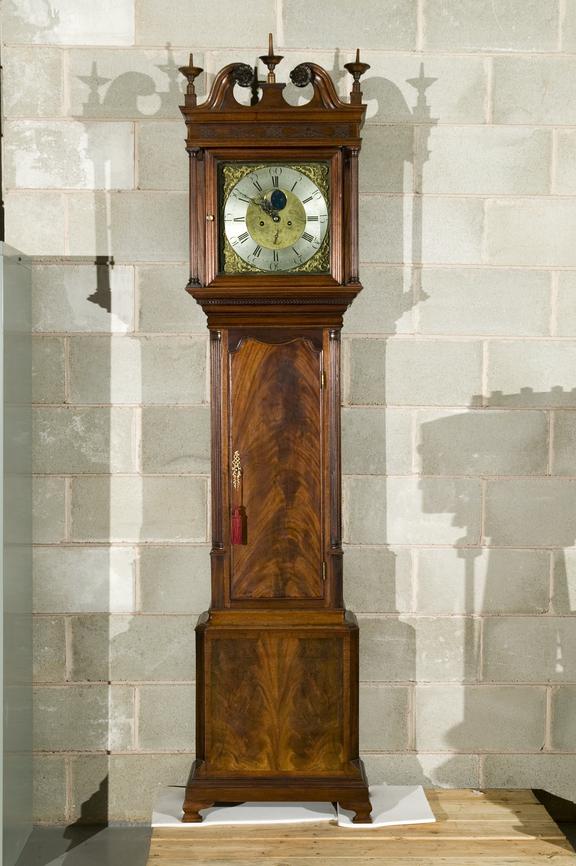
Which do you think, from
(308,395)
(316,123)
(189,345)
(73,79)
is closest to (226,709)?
(308,395)

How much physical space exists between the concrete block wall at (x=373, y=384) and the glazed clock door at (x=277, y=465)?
316 mm

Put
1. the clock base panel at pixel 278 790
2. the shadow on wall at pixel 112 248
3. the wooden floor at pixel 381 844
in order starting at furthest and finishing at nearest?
the shadow on wall at pixel 112 248 < the clock base panel at pixel 278 790 < the wooden floor at pixel 381 844

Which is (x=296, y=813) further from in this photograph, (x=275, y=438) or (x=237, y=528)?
(x=275, y=438)

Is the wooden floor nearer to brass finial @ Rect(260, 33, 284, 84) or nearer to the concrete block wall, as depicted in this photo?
the concrete block wall

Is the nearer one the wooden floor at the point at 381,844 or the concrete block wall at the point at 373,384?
the wooden floor at the point at 381,844

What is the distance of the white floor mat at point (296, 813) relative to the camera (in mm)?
2375

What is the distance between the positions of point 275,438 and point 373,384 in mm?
453

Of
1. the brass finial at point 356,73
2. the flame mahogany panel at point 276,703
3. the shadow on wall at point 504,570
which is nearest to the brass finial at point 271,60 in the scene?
the brass finial at point 356,73

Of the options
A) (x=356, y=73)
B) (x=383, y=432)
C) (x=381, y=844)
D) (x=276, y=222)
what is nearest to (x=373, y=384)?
(x=383, y=432)

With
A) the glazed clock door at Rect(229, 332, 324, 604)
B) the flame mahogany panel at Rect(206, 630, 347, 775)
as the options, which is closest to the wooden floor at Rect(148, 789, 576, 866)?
the flame mahogany panel at Rect(206, 630, 347, 775)

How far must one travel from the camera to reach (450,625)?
2635 mm

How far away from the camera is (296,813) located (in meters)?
2.41

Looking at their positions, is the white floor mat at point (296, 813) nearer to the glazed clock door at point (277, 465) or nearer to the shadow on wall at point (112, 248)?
the shadow on wall at point (112, 248)

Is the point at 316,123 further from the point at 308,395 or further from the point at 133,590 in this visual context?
A: the point at 133,590
